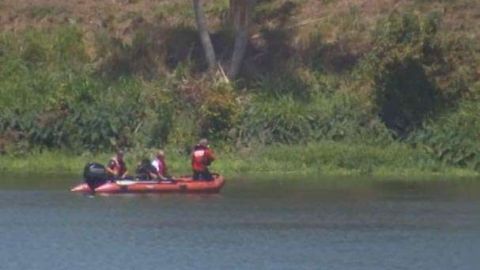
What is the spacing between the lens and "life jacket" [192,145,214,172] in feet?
150

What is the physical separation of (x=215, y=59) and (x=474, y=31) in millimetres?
7920

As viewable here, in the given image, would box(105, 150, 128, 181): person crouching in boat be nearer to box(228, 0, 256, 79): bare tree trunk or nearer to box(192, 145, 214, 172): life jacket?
box(192, 145, 214, 172): life jacket

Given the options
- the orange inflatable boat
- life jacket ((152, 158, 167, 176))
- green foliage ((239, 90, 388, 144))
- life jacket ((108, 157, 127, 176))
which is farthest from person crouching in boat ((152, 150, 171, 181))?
green foliage ((239, 90, 388, 144))

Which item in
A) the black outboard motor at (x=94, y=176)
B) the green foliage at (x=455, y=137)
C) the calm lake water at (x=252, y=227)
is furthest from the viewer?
the green foliage at (x=455, y=137)

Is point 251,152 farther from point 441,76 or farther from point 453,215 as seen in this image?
point 453,215

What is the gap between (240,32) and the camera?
180ft

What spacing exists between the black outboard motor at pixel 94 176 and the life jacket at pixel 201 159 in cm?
223

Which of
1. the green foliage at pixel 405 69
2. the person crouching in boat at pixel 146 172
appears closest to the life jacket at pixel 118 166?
the person crouching in boat at pixel 146 172

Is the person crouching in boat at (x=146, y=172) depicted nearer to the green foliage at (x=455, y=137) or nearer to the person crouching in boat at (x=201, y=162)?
the person crouching in boat at (x=201, y=162)

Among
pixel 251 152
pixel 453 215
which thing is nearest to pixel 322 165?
pixel 251 152

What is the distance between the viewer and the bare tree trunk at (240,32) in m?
54.6

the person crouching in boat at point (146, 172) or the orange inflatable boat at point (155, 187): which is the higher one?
the person crouching in boat at point (146, 172)

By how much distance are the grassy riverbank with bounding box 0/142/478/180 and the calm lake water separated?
6.38 feet

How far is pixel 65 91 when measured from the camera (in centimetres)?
5431
